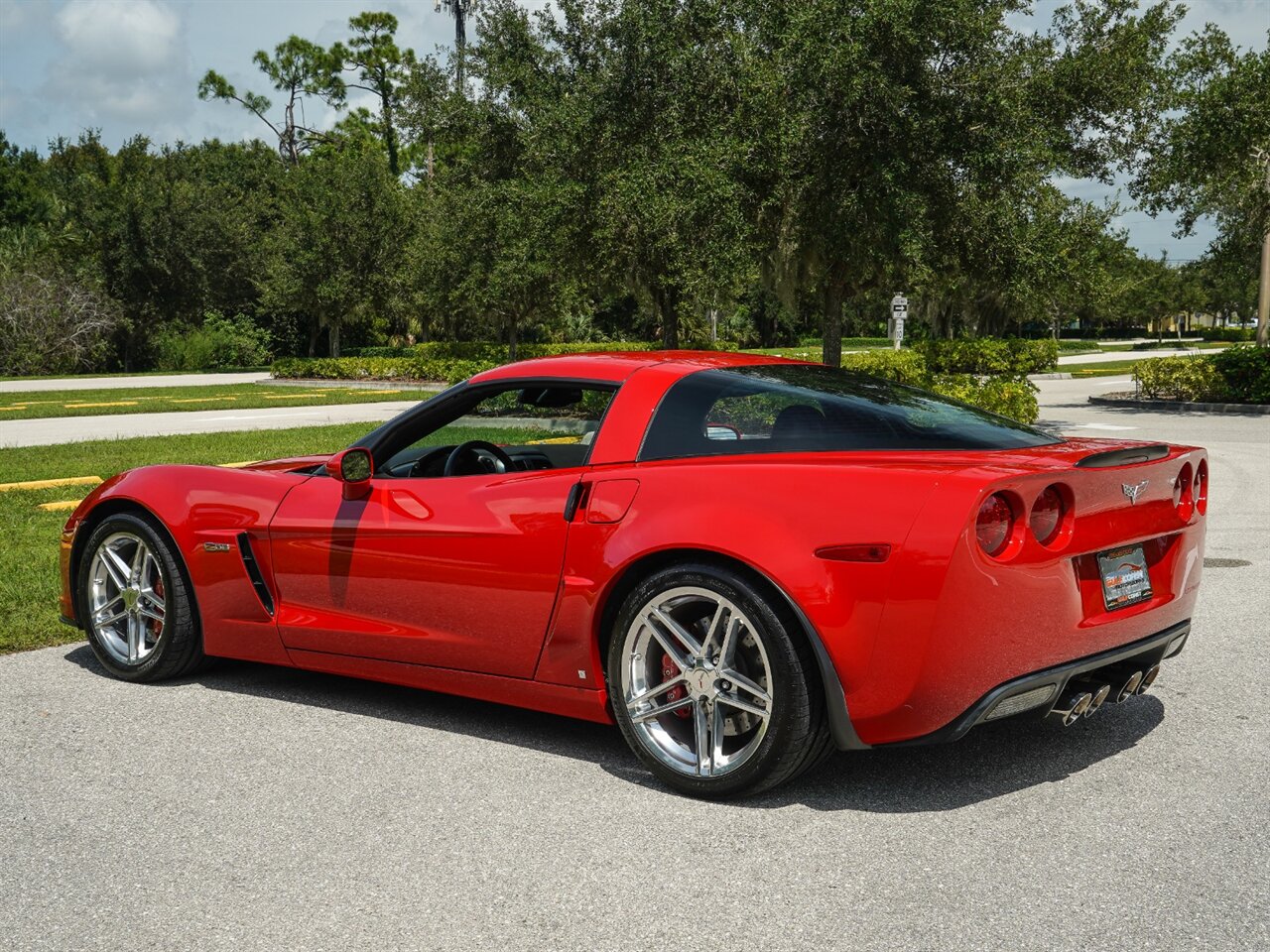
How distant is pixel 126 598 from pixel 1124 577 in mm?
4023

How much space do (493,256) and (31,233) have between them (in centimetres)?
3060

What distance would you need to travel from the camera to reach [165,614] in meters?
5.32

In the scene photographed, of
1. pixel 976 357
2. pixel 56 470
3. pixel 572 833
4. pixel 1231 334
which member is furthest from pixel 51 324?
pixel 1231 334

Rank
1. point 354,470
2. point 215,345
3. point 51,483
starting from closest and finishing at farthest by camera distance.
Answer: point 354,470 → point 51,483 → point 215,345

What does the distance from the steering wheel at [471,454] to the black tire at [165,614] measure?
1.35 m

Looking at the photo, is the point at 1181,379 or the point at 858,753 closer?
the point at 858,753

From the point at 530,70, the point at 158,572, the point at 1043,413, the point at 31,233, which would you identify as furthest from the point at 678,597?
the point at 31,233

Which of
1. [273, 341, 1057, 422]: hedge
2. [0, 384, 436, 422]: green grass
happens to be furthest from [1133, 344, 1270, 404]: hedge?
[0, 384, 436, 422]: green grass

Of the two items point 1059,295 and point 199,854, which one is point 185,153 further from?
point 199,854

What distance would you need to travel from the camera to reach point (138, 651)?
5473 mm

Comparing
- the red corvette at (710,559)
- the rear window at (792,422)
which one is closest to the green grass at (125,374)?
the red corvette at (710,559)

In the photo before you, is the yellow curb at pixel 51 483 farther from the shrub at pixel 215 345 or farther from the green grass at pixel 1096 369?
the shrub at pixel 215 345

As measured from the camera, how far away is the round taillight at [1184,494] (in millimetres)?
4297

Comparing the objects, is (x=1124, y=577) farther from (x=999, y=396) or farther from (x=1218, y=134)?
(x=1218, y=134)
